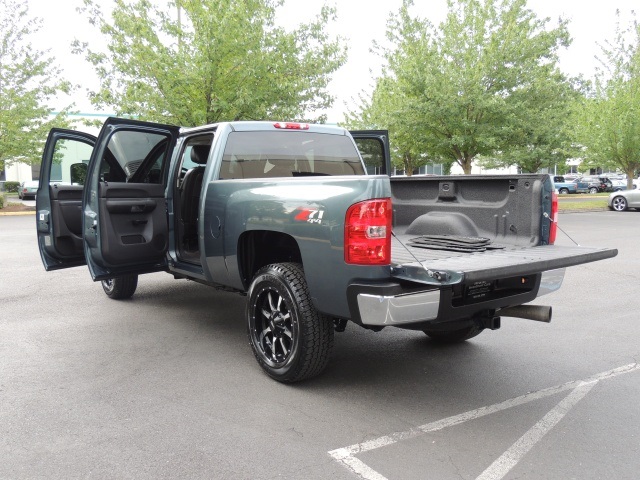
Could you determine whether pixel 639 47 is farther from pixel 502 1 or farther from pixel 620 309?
pixel 620 309

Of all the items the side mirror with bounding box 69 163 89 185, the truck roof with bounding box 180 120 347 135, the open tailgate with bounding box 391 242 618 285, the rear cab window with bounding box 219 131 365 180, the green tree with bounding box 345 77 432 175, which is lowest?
the open tailgate with bounding box 391 242 618 285

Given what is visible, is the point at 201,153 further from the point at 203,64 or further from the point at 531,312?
the point at 203,64

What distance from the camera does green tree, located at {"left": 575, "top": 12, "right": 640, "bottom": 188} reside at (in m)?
24.2

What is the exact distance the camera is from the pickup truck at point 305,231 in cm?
355

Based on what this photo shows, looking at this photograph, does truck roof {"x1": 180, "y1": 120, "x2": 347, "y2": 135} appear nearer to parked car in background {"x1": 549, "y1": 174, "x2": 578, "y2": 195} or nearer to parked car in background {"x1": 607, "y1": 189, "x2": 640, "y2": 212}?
parked car in background {"x1": 607, "y1": 189, "x2": 640, "y2": 212}

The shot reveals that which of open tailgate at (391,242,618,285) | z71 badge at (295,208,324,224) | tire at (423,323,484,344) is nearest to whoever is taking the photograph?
open tailgate at (391,242,618,285)

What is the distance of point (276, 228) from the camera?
4.20 m

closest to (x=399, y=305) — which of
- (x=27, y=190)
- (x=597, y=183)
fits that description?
(x=27, y=190)

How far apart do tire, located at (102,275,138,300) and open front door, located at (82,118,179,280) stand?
4.56ft

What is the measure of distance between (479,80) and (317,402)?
17.9 m

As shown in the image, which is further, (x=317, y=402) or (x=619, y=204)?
(x=619, y=204)

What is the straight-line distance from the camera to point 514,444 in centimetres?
331

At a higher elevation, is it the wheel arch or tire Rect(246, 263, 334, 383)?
the wheel arch

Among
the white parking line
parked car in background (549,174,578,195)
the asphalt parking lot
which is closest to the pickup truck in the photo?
the asphalt parking lot
